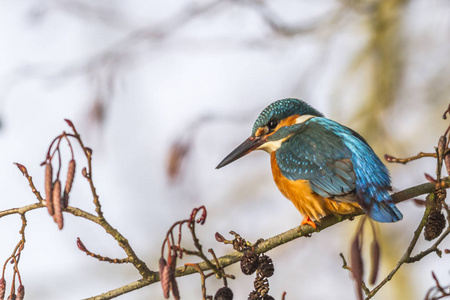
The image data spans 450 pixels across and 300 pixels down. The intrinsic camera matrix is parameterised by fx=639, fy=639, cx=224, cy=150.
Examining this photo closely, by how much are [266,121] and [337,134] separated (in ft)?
1.41

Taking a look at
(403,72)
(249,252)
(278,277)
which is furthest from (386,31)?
(249,252)

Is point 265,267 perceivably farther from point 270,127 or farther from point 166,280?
point 270,127

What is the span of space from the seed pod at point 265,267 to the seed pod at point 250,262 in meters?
0.02

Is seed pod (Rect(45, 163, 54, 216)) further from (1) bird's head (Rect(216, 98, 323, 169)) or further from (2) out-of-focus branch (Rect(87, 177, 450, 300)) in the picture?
(1) bird's head (Rect(216, 98, 323, 169))

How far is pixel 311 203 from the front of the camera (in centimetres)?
276

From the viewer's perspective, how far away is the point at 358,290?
1.47 metres

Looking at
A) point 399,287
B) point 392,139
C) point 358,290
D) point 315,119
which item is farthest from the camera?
point 399,287

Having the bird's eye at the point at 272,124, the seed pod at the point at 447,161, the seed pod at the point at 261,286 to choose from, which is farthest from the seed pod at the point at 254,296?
the bird's eye at the point at 272,124

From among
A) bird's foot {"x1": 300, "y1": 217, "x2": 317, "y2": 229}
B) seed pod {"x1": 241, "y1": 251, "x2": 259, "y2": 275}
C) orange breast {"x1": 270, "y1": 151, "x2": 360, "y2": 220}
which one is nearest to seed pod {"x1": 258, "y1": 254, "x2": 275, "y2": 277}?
seed pod {"x1": 241, "y1": 251, "x2": 259, "y2": 275}

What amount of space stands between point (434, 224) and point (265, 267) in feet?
1.89

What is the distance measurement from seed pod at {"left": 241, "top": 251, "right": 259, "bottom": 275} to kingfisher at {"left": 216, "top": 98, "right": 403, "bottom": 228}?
0.37m

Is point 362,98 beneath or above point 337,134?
above

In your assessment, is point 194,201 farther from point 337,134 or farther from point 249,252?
point 249,252

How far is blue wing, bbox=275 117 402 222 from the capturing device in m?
2.55
